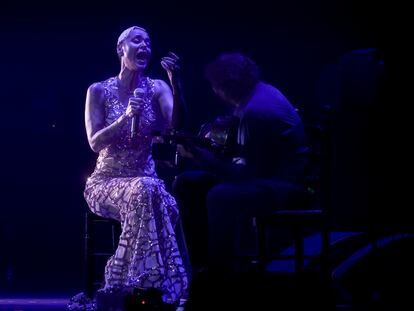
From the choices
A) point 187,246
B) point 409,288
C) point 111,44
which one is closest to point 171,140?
point 187,246

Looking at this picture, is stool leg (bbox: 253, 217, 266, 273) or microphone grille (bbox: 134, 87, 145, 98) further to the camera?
microphone grille (bbox: 134, 87, 145, 98)

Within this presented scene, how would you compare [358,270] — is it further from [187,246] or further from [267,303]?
[187,246]

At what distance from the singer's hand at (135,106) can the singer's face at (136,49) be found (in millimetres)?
387

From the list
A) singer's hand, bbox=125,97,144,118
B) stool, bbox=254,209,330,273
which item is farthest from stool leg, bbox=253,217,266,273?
singer's hand, bbox=125,97,144,118

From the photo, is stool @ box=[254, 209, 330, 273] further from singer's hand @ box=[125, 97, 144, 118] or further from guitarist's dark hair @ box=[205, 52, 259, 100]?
singer's hand @ box=[125, 97, 144, 118]

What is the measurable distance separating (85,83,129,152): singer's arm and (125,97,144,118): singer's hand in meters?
0.14

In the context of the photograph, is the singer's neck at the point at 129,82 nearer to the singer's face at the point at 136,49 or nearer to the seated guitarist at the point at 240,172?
the singer's face at the point at 136,49

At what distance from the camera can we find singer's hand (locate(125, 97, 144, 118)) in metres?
3.92

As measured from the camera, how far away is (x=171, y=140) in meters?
3.93

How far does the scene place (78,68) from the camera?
5613mm

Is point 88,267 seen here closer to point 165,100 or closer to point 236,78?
point 165,100

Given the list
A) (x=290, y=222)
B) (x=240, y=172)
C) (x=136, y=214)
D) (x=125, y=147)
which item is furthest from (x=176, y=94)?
(x=290, y=222)

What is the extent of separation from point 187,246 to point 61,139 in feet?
6.50

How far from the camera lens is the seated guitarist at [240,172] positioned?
12.6 feet
